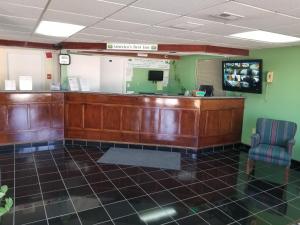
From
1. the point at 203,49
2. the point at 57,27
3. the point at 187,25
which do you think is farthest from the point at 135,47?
the point at 187,25

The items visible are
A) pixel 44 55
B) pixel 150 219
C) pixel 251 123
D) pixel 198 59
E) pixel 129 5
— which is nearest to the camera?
pixel 129 5

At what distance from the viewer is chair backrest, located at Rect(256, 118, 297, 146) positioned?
466 centimetres

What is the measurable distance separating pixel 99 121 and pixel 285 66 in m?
4.06

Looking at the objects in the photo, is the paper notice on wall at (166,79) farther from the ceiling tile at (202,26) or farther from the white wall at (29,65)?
the ceiling tile at (202,26)

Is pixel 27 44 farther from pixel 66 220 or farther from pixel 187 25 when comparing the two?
pixel 66 220

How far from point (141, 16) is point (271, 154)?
311cm

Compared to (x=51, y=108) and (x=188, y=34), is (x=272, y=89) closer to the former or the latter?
(x=188, y=34)

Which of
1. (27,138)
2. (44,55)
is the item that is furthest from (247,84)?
(44,55)

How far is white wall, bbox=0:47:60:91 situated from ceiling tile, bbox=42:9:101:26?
3.84 metres

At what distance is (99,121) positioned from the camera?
569 cm

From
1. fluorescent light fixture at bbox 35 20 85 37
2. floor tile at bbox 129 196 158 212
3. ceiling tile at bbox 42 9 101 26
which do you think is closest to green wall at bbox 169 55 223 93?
fluorescent light fixture at bbox 35 20 85 37

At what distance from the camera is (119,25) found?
3594 mm

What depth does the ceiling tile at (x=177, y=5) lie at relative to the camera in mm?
2371

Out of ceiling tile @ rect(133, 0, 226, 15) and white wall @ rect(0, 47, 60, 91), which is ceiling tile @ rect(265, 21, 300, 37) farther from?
white wall @ rect(0, 47, 60, 91)
